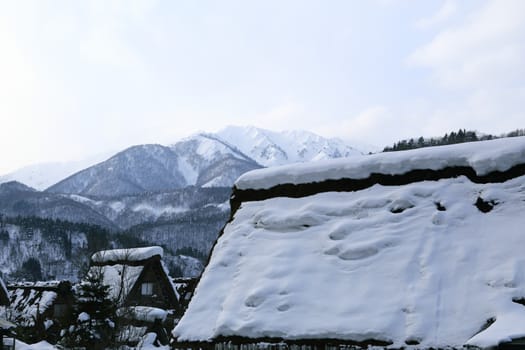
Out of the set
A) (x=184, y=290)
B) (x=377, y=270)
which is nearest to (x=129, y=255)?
(x=184, y=290)

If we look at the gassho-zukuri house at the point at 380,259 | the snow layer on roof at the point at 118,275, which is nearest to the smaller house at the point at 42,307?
the snow layer on roof at the point at 118,275

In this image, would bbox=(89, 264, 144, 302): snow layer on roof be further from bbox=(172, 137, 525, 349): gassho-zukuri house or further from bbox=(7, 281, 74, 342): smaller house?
bbox=(172, 137, 525, 349): gassho-zukuri house

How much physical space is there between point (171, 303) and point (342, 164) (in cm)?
2723

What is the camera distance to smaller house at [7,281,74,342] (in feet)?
108

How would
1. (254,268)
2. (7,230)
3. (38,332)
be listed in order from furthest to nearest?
(7,230) → (38,332) → (254,268)

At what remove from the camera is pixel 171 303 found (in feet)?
123

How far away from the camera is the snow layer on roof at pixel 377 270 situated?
8570mm

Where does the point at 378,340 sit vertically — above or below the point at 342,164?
below

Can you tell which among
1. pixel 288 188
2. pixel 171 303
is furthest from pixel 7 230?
pixel 288 188

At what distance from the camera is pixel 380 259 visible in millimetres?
10188

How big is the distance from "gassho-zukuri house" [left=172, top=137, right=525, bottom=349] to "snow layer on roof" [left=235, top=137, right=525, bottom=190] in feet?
0.08

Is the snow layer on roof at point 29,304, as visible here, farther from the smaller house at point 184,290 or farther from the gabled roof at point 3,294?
the smaller house at point 184,290

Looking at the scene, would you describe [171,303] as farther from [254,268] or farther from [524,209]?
[524,209]

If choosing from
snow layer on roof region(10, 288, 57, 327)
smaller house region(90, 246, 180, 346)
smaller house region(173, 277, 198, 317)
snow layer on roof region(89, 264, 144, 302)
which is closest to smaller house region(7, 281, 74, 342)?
snow layer on roof region(10, 288, 57, 327)
